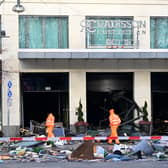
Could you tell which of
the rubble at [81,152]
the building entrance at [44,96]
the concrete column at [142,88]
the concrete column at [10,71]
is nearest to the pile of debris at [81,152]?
the rubble at [81,152]

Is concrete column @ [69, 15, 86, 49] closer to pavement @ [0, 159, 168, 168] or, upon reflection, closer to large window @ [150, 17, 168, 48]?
large window @ [150, 17, 168, 48]

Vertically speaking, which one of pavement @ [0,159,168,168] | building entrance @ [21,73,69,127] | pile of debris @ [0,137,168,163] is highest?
building entrance @ [21,73,69,127]

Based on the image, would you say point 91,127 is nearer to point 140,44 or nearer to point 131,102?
point 131,102

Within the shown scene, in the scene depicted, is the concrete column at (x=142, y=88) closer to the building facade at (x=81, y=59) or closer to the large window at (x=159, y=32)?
the building facade at (x=81, y=59)

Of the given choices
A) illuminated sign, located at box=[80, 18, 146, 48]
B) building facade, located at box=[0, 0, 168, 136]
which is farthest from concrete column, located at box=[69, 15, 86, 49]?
illuminated sign, located at box=[80, 18, 146, 48]

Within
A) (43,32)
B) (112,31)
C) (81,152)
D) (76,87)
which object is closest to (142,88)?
(112,31)

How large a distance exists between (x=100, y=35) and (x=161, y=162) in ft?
43.3

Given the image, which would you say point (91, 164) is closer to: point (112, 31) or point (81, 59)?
point (81, 59)

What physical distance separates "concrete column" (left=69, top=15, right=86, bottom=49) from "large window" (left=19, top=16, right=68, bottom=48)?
34cm

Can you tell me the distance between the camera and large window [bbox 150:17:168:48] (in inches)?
1188

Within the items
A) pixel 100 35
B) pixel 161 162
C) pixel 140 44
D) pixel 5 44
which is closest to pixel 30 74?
pixel 5 44

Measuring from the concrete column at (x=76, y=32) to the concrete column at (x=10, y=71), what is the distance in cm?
306

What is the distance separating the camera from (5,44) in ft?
95.0

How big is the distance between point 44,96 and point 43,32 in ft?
12.0
